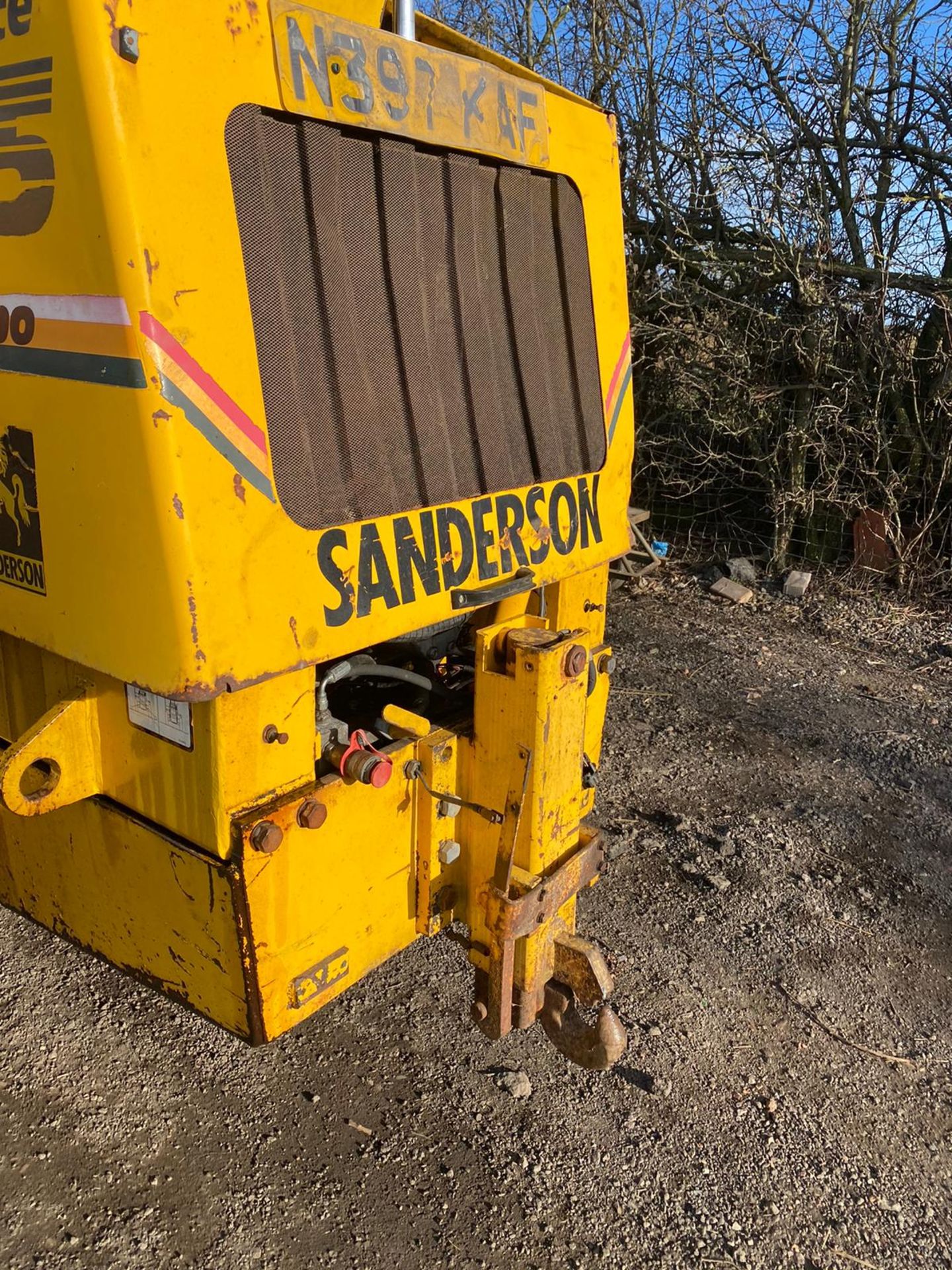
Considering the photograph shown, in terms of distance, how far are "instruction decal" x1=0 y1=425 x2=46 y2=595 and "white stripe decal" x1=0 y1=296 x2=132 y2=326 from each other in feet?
0.79

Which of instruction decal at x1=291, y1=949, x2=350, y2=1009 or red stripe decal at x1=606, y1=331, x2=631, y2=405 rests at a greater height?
red stripe decal at x1=606, y1=331, x2=631, y2=405

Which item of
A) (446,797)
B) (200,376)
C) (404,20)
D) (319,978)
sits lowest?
(319,978)

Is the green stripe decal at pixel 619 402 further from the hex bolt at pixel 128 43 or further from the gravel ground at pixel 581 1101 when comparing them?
the gravel ground at pixel 581 1101

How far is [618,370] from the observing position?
107 inches

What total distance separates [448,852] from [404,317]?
49.9 inches

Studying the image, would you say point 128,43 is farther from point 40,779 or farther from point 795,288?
point 795,288

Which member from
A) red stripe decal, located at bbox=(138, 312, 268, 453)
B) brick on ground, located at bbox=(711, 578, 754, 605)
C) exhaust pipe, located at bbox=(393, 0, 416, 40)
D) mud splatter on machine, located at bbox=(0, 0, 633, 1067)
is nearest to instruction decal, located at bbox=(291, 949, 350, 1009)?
mud splatter on machine, located at bbox=(0, 0, 633, 1067)

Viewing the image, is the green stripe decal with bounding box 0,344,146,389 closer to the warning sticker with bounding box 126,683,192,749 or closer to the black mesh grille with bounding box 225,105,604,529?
the black mesh grille with bounding box 225,105,604,529

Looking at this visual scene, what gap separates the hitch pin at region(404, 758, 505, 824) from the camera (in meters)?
2.19

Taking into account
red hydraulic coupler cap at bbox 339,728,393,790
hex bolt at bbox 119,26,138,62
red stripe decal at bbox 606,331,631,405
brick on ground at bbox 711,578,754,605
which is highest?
hex bolt at bbox 119,26,138,62

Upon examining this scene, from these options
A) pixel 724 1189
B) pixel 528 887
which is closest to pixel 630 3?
pixel 528 887

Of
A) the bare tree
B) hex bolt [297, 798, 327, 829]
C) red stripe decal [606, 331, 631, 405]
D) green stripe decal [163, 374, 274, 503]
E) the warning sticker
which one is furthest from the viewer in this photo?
the bare tree

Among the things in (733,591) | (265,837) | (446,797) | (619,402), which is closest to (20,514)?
(265,837)

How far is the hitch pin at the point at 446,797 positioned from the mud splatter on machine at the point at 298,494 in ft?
0.05
